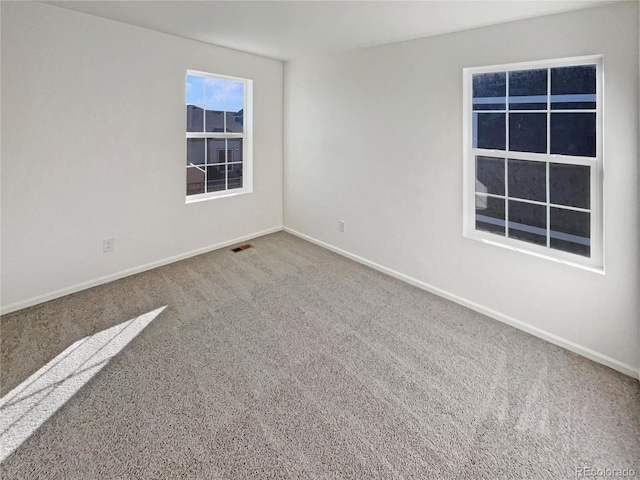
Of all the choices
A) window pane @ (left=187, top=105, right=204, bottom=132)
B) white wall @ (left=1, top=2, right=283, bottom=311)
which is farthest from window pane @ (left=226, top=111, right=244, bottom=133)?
white wall @ (left=1, top=2, right=283, bottom=311)

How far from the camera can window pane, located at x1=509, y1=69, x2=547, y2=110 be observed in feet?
8.32

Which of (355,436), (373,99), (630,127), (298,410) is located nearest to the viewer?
(355,436)

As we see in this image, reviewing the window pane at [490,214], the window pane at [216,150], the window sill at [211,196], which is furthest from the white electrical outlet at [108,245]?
the window pane at [490,214]

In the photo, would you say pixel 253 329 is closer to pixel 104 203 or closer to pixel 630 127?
pixel 104 203

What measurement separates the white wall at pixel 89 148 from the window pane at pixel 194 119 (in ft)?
0.77

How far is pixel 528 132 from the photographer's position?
265cm

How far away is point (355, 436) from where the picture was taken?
172cm

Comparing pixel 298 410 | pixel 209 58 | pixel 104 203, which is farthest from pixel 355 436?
pixel 209 58

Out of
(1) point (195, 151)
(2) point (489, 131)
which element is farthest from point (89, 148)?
(2) point (489, 131)

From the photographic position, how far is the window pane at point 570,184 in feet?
7.88

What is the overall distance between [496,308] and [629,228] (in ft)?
3.52

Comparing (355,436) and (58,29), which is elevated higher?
(58,29)

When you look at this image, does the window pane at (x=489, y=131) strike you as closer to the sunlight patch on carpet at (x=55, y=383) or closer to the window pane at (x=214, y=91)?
the window pane at (x=214, y=91)

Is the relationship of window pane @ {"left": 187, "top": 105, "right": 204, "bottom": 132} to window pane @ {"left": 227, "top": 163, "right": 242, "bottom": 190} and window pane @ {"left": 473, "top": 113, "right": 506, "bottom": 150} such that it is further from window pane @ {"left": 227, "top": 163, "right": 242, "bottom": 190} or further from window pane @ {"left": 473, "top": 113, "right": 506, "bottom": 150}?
window pane @ {"left": 473, "top": 113, "right": 506, "bottom": 150}
